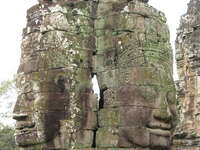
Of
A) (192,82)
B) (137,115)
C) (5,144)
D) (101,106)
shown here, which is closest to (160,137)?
(137,115)

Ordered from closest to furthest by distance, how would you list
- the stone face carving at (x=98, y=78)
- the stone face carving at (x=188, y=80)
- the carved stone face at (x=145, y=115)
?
the carved stone face at (x=145, y=115) → the stone face carving at (x=98, y=78) → the stone face carving at (x=188, y=80)

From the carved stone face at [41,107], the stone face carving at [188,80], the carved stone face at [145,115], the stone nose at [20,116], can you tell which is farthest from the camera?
the stone face carving at [188,80]

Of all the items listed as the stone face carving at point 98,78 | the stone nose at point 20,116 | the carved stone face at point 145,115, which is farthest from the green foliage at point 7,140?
the carved stone face at point 145,115

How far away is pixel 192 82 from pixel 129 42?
19.0ft

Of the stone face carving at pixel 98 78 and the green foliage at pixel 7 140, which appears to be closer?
→ the stone face carving at pixel 98 78

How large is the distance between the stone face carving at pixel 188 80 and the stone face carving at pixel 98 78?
500 centimetres

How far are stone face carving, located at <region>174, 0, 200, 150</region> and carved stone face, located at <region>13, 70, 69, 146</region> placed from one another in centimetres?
550

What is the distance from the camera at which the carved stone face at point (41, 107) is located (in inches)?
339

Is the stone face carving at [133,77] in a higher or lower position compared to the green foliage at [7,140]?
higher

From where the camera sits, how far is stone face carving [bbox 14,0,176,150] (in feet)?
27.7

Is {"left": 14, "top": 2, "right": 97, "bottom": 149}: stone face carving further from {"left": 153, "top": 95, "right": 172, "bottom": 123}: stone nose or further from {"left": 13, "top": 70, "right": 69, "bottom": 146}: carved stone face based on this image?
{"left": 153, "top": 95, "right": 172, "bottom": 123}: stone nose

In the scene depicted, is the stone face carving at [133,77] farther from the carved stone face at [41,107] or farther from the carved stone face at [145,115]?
the carved stone face at [41,107]

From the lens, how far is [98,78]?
896 centimetres

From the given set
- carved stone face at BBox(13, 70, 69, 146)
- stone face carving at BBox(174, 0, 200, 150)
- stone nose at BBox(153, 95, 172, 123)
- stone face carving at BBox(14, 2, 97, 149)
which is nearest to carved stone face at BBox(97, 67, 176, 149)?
stone nose at BBox(153, 95, 172, 123)
